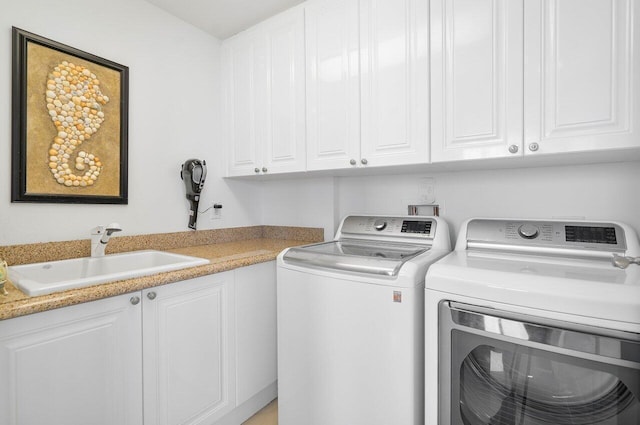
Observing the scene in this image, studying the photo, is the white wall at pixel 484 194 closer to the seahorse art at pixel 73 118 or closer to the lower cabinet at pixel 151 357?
the lower cabinet at pixel 151 357

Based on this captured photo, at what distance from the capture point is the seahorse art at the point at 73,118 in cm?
154

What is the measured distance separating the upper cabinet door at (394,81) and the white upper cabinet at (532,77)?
6 cm

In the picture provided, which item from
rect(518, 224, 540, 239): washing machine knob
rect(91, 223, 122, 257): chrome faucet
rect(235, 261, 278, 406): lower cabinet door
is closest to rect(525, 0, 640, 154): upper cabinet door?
rect(518, 224, 540, 239): washing machine knob

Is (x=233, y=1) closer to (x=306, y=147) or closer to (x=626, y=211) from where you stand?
(x=306, y=147)

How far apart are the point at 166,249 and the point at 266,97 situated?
1.22m

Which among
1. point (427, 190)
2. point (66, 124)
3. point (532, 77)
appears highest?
point (532, 77)

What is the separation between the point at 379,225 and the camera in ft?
6.21

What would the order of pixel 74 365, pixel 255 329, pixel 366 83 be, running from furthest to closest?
pixel 255 329, pixel 366 83, pixel 74 365

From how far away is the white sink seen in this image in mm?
1118

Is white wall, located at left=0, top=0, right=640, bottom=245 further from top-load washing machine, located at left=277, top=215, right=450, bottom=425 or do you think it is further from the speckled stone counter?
top-load washing machine, located at left=277, top=215, right=450, bottom=425

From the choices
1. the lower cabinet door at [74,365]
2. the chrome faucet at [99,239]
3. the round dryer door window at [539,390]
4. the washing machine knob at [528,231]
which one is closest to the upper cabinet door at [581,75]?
the washing machine knob at [528,231]

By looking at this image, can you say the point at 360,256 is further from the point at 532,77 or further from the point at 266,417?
the point at 266,417

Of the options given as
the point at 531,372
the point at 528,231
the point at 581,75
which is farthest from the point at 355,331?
the point at 581,75

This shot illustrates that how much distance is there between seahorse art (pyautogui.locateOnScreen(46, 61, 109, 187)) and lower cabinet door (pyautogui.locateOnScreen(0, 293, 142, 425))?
83cm
